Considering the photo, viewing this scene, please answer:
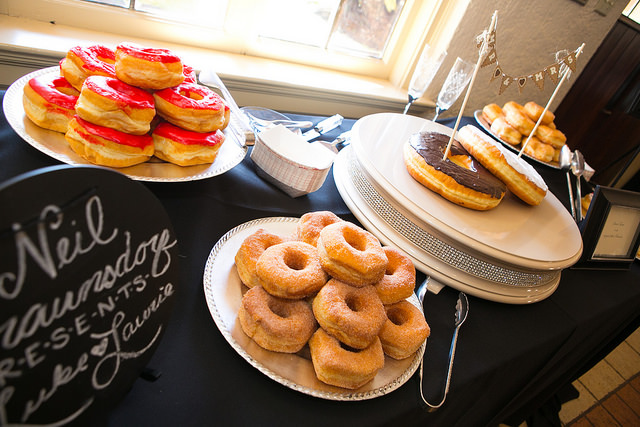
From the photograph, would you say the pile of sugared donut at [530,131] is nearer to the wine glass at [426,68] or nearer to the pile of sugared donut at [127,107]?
the wine glass at [426,68]

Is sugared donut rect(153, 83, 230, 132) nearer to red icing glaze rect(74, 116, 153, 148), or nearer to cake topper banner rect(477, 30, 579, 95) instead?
red icing glaze rect(74, 116, 153, 148)

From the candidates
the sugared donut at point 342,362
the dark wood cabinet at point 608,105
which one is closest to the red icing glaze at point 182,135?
the sugared donut at point 342,362

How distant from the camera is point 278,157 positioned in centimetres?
88

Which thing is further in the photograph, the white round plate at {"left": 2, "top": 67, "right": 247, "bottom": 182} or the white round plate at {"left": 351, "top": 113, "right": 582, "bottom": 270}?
the white round plate at {"left": 351, "top": 113, "right": 582, "bottom": 270}

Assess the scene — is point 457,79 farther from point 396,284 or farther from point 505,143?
point 396,284

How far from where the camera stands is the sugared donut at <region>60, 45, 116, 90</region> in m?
0.71

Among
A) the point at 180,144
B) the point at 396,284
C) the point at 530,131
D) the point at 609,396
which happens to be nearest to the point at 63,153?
the point at 180,144

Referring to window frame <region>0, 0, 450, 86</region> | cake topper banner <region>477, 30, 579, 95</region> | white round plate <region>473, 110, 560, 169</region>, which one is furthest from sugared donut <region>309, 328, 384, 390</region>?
window frame <region>0, 0, 450, 86</region>

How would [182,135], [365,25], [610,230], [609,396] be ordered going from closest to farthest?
[182,135], [610,230], [365,25], [609,396]

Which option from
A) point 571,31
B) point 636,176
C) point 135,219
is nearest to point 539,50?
point 571,31

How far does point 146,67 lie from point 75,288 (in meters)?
0.46

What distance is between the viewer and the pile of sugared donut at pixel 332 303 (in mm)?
544

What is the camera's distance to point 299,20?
1657mm

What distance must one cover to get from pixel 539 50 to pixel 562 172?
869mm
